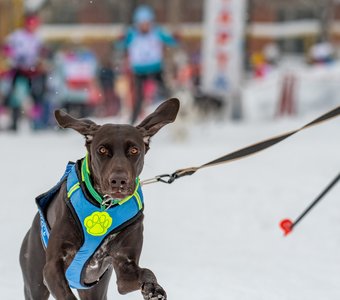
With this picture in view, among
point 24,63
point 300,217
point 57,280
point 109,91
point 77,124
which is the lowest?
point 109,91

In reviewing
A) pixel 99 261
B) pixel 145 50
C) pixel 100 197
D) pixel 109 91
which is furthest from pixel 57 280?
pixel 109 91

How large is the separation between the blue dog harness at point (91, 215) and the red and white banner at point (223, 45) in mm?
14880

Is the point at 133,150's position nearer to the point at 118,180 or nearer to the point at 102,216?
the point at 118,180

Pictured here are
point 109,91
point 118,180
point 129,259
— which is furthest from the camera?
point 109,91

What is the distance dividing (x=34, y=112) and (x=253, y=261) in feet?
35.2

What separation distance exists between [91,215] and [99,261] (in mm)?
248

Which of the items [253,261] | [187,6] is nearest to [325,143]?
[253,261]

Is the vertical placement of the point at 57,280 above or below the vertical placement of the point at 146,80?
above

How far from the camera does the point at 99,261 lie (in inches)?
148

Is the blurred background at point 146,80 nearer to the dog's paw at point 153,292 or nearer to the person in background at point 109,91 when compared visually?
the person in background at point 109,91

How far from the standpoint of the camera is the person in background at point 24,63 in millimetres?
14555

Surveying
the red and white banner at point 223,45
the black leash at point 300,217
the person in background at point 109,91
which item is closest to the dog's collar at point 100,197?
the black leash at point 300,217

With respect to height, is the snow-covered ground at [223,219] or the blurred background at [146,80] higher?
the snow-covered ground at [223,219]

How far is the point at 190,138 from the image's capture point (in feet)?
49.5
